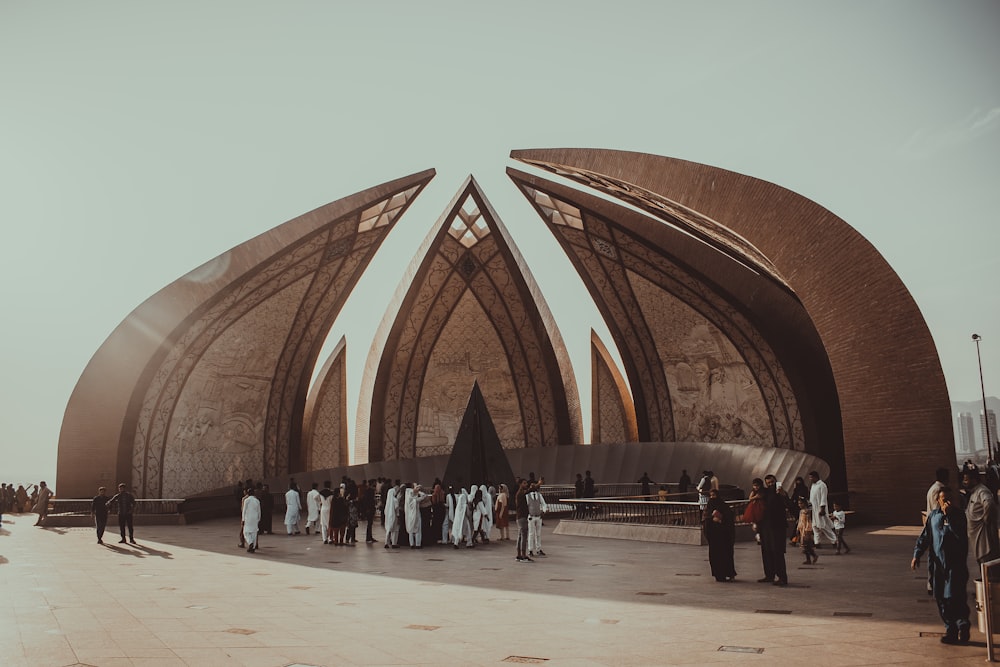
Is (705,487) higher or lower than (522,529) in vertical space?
higher

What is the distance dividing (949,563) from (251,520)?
6990 mm

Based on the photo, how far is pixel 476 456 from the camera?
39.2 ft

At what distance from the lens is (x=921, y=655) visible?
138 inches

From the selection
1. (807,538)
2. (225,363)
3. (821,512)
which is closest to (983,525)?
(807,538)

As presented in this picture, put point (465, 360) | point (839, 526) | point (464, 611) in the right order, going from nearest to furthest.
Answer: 1. point (464, 611)
2. point (839, 526)
3. point (465, 360)

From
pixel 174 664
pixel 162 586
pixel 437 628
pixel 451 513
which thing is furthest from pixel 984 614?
pixel 451 513

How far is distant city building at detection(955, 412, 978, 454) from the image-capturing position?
90850 millimetres

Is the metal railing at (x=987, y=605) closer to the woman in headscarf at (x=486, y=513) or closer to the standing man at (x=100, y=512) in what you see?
the woman in headscarf at (x=486, y=513)

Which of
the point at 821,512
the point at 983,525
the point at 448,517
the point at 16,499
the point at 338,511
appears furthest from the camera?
the point at 16,499

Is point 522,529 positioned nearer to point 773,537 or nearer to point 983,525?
point 773,537

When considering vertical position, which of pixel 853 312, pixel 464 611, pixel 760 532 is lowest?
pixel 464 611

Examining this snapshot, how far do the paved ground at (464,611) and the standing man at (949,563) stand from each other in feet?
0.38

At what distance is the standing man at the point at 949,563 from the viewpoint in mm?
3818

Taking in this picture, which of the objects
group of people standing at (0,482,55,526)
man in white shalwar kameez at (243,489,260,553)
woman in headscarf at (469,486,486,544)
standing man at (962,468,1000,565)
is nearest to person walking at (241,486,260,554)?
man in white shalwar kameez at (243,489,260,553)
